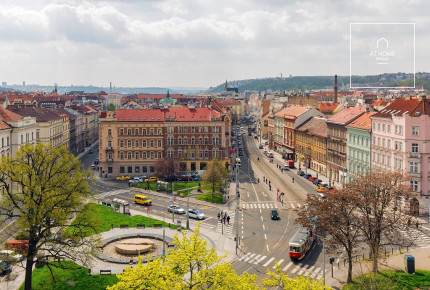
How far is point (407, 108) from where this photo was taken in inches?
3115

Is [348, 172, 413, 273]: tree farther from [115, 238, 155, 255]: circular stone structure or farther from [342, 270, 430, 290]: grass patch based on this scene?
[115, 238, 155, 255]: circular stone structure

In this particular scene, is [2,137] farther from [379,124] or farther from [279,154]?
[279,154]

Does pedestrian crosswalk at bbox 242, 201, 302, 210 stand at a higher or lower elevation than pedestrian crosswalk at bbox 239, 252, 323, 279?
higher

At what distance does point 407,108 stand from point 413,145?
703 centimetres

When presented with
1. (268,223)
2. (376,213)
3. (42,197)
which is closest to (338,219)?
(376,213)

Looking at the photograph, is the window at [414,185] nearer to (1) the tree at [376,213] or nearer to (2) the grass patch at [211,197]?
(1) the tree at [376,213]

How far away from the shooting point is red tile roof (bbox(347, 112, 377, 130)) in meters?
90.6

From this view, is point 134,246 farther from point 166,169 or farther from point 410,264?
point 166,169

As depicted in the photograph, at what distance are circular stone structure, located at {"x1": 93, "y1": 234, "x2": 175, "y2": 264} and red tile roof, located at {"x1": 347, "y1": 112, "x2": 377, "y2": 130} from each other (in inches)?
1917

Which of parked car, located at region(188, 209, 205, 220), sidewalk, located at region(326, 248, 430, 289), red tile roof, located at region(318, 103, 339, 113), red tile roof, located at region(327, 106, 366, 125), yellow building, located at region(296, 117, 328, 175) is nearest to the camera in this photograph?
sidewalk, located at region(326, 248, 430, 289)

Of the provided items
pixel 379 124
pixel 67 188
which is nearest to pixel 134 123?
pixel 379 124

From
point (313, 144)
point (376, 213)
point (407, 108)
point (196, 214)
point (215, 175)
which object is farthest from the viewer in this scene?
point (313, 144)

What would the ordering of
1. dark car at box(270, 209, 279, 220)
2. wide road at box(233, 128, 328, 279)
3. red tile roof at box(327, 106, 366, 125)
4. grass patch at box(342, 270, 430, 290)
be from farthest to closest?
red tile roof at box(327, 106, 366, 125)
dark car at box(270, 209, 279, 220)
wide road at box(233, 128, 328, 279)
grass patch at box(342, 270, 430, 290)

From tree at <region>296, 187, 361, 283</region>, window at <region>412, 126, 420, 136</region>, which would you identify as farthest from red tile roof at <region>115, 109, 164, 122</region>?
tree at <region>296, 187, 361, 283</region>
